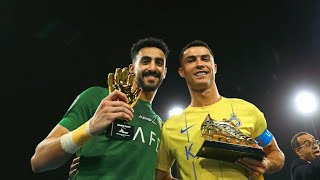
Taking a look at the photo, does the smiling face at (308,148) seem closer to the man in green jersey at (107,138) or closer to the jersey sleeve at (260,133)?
the jersey sleeve at (260,133)

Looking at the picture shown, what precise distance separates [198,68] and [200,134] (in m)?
0.56

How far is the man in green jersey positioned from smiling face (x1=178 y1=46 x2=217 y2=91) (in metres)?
0.21

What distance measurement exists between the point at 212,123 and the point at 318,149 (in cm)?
333

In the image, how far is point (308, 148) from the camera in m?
4.87

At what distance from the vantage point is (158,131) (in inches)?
99.7

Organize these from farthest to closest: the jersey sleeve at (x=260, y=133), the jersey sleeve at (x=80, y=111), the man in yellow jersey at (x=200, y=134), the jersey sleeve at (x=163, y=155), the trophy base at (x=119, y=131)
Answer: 1. the jersey sleeve at (x=163, y=155)
2. the jersey sleeve at (x=260, y=133)
3. the man in yellow jersey at (x=200, y=134)
4. the jersey sleeve at (x=80, y=111)
5. the trophy base at (x=119, y=131)

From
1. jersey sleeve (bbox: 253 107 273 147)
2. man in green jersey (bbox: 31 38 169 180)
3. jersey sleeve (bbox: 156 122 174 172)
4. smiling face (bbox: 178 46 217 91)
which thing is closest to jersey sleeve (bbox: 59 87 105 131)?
man in green jersey (bbox: 31 38 169 180)

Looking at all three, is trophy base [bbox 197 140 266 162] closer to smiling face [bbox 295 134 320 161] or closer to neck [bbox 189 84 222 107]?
neck [bbox 189 84 222 107]

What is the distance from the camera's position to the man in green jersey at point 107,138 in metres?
1.76

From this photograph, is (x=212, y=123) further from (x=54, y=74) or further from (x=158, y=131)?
(x=54, y=74)

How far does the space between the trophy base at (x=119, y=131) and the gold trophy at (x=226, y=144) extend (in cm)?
53

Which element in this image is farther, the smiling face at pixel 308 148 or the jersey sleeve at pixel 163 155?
the smiling face at pixel 308 148

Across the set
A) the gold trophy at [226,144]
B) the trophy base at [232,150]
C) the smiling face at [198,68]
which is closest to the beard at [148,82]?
the smiling face at [198,68]

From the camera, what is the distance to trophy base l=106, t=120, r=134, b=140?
173 centimetres
